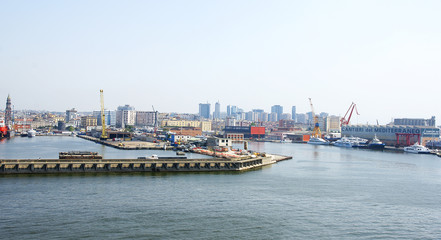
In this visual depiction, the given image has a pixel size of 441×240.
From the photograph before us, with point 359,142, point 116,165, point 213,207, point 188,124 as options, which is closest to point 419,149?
point 359,142

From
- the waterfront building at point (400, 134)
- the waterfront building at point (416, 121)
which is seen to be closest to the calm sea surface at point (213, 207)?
the waterfront building at point (400, 134)

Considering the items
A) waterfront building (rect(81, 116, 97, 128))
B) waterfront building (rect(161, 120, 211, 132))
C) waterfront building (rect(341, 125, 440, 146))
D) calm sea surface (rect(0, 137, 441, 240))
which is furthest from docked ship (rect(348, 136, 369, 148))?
waterfront building (rect(81, 116, 97, 128))

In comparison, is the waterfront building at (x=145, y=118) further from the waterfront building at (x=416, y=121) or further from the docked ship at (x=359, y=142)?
the docked ship at (x=359, y=142)

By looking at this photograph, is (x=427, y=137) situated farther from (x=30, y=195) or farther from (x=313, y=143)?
(x=30, y=195)

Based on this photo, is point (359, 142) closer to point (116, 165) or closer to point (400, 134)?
point (400, 134)

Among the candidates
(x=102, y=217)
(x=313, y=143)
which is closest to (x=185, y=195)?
(x=102, y=217)

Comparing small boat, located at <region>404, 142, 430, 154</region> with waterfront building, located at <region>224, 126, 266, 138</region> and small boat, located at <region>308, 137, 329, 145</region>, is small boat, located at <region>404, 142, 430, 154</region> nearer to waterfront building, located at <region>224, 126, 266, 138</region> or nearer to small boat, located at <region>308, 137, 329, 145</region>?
small boat, located at <region>308, 137, 329, 145</region>
